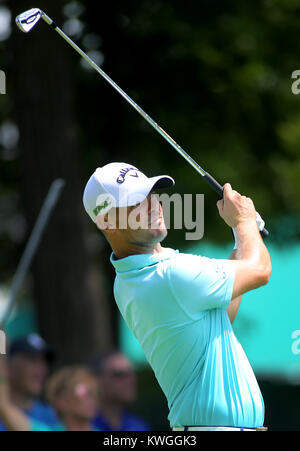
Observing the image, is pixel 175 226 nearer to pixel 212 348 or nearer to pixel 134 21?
pixel 134 21

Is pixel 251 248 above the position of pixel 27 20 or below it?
below

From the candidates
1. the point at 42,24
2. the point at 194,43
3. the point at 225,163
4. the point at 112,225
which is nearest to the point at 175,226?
the point at 225,163

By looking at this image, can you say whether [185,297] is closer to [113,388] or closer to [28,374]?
[28,374]

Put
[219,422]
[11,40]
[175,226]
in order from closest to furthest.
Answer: [219,422], [175,226], [11,40]

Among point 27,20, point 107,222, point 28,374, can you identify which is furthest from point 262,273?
point 28,374

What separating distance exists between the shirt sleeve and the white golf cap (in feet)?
0.99

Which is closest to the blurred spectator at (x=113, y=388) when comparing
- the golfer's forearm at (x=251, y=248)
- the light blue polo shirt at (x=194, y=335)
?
the light blue polo shirt at (x=194, y=335)

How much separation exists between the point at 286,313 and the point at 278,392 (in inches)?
29.5

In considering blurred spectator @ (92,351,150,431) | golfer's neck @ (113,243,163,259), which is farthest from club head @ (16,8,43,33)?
blurred spectator @ (92,351,150,431)

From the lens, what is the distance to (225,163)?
9.48 metres

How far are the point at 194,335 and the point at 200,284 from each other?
19 cm

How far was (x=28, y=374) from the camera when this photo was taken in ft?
21.5

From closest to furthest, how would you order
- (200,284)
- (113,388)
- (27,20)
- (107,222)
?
(200,284)
(107,222)
(27,20)
(113,388)

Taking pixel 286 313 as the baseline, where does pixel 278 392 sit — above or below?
below
